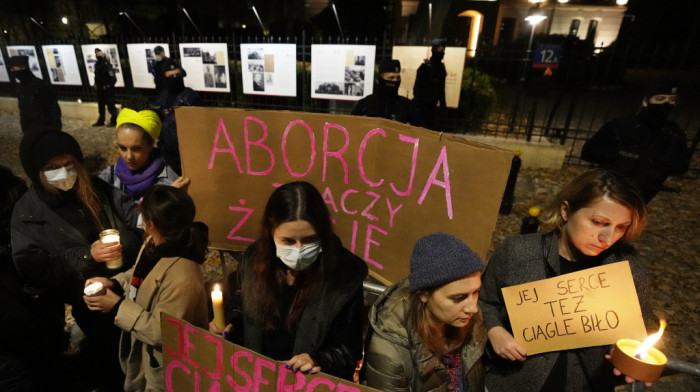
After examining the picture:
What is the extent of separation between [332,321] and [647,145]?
11.8ft

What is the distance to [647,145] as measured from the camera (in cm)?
347

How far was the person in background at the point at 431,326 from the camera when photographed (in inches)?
58.2

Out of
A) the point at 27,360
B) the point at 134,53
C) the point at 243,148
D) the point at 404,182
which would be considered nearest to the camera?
the point at 27,360

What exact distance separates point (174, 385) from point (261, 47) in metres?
8.31

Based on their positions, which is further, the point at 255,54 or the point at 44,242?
the point at 255,54

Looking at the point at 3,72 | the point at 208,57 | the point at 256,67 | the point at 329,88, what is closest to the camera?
the point at 329,88

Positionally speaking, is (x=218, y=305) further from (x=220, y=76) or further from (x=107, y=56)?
(x=107, y=56)

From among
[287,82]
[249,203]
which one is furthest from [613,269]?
[287,82]

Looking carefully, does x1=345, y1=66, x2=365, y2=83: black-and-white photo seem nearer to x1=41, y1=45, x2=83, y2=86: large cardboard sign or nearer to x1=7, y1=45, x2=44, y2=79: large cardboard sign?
x1=41, y1=45, x2=83, y2=86: large cardboard sign

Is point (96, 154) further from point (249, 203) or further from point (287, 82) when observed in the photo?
point (249, 203)

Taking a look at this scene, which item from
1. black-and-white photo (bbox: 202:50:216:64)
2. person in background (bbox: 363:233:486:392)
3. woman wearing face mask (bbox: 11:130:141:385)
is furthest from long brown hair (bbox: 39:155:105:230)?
black-and-white photo (bbox: 202:50:216:64)

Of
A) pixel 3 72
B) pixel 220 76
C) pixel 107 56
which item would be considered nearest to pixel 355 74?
pixel 220 76

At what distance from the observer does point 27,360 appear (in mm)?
1971

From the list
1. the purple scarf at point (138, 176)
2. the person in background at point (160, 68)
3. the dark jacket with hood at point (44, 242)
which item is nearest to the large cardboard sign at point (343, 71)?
the person in background at point (160, 68)
